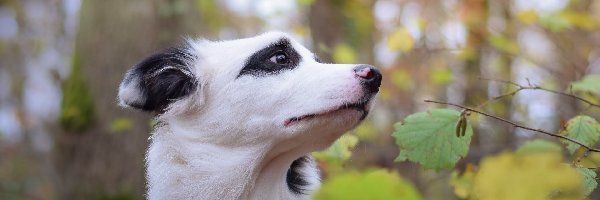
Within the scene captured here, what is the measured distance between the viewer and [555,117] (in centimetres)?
696

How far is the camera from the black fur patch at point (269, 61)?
2.87 meters

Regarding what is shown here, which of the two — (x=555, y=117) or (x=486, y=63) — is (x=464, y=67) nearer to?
(x=486, y=63)

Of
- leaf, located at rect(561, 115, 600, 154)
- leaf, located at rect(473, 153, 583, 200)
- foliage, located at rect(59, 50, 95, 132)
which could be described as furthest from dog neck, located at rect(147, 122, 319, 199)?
foliage, located at rect(59, 50, 95, 132)

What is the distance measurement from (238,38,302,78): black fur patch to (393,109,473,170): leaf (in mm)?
697

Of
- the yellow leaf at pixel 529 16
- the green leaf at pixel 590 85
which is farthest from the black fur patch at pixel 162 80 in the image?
the yellow leaf at pixel 529 16

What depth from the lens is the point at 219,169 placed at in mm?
2859

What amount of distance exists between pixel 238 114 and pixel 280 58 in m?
0.33

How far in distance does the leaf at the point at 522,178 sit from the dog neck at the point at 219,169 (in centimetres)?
172

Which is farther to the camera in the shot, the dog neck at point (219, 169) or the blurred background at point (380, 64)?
the blurred background at point (380, 64)

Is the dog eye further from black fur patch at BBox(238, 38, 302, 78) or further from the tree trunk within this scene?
the tree trunk

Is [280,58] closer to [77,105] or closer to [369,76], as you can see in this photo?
[369,76]

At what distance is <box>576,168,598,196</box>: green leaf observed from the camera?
1.87 m

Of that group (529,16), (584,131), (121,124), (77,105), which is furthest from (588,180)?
(77,105)

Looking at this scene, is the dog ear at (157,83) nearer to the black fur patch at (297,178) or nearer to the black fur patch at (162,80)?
the black fur patch at (162,80)
